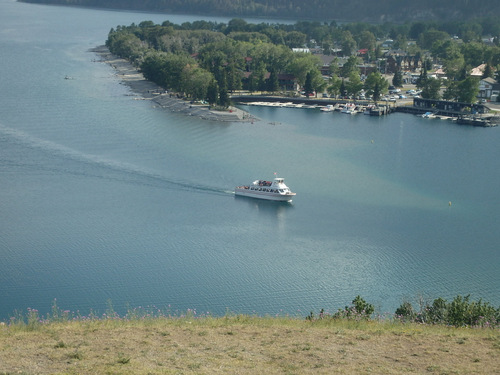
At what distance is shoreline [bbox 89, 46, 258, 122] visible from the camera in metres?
46.4

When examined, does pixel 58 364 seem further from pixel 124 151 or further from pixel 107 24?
pixel 107 24

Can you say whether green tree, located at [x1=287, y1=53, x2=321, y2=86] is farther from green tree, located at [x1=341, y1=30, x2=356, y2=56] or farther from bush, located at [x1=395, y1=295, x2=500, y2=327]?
bush, located at [x1=395, y1=295, x2=500, y2=327]

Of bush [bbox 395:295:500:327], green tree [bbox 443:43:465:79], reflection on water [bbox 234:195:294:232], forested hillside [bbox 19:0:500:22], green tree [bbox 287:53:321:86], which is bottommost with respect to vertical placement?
reflection on water [bbox 234:195:294:232]

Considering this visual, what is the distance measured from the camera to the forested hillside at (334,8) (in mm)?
115562

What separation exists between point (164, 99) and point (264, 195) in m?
25.1

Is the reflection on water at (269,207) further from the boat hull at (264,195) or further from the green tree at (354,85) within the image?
the green tree at (354,85)

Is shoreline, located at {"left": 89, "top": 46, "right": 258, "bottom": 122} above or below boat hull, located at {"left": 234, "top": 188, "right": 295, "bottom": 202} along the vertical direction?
above

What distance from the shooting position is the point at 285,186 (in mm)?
29078

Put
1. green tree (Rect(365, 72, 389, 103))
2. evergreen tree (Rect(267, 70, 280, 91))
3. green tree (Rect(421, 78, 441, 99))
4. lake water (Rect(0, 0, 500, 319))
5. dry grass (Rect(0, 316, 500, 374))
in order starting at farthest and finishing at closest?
evergreen tree (Rect(267, 70, 280, 91)) < green tree (Rect(365, 72, 389, 103)) < green tree (Rect(421, 78, 441, 99)) < lake water (Rect(0, 0, 500, 319)) < dry grass (Rect(0, 316, 500, 374))

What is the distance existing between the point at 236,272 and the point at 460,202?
39.4 feet

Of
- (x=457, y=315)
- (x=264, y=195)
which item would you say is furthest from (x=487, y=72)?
(x=457, y=315)

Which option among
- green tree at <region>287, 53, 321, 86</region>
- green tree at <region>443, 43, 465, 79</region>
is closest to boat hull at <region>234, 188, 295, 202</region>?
green tree at <region>287, 53, 321, 86</region>

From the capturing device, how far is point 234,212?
2739 cm

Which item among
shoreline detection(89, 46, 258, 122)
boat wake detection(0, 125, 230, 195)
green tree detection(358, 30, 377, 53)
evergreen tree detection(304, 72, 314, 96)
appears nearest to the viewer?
boat wake detection(0, 125, 230, 195)
